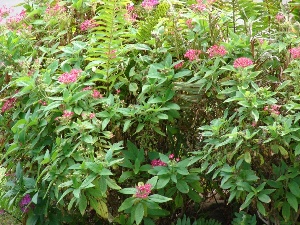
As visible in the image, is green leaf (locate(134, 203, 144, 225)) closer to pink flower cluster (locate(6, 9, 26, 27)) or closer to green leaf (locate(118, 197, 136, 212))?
green leaf (locate(118, 197, 136, 212))

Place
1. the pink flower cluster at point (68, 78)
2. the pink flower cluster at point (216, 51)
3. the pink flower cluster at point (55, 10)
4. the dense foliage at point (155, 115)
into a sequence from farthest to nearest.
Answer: the pink flower cluster at point (55, 10), the pink flower cluster at point (68, 78), the pink flower cluster at point (216, 51), the dense foliage at point (155, 115)

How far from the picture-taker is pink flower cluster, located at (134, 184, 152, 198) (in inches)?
136

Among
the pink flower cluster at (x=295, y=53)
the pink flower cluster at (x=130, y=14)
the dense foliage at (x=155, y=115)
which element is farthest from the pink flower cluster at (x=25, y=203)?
the pink flower cluster at (x=295, y=53)

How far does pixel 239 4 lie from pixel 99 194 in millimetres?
1532

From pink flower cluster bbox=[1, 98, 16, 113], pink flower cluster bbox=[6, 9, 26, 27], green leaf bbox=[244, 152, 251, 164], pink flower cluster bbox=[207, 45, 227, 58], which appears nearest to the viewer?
green leaf bbox=[244, 152, 251, 164]

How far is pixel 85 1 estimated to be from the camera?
436 cm

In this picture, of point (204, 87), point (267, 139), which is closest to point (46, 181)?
point (204, 87)

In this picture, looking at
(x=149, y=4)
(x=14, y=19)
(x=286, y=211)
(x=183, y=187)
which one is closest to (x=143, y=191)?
(x=183, y=187)

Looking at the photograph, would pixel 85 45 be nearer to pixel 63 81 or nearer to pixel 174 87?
pixel 63 81

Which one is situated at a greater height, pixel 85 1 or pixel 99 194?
pixel 85 1

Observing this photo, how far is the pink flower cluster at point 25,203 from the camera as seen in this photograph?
396 centimetres

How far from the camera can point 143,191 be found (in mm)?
3457

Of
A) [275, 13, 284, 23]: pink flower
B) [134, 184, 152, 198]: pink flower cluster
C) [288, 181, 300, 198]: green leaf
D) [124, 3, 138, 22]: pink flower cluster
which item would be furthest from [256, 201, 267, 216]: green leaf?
[124, 3, 138, 22]: pink flower cluster

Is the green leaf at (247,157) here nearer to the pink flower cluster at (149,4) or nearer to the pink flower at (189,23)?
the pink flower at (189,23)
